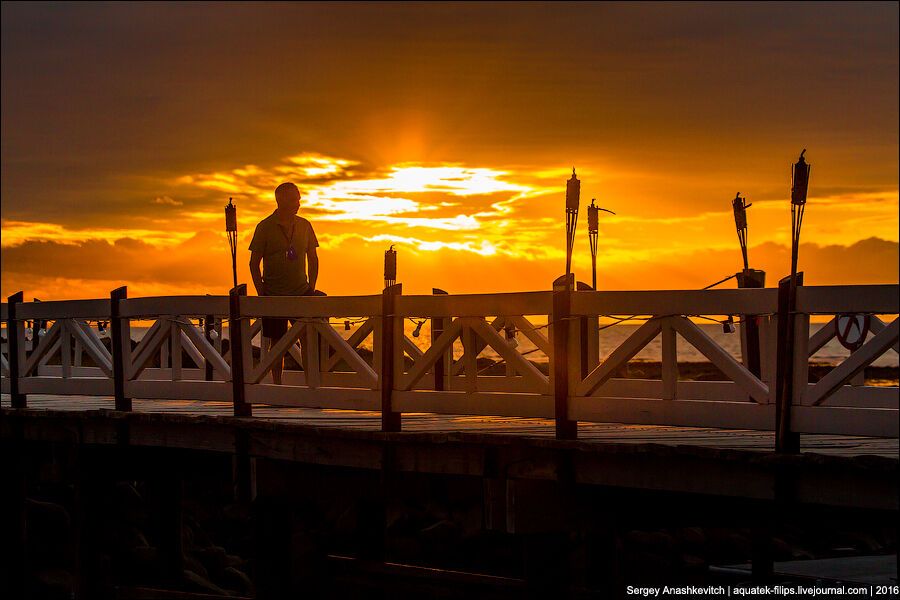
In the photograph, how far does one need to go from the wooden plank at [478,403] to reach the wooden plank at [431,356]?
Answer: 89mm

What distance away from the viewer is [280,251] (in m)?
13.5

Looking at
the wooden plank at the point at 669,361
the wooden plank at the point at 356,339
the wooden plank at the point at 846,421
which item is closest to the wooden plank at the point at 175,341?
the wooden plank at the point at 356,339

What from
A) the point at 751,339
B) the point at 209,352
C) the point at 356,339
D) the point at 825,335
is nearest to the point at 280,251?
the point at 356,339

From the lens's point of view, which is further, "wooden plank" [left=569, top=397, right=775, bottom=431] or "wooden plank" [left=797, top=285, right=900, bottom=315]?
"wooden plank" [left=569, top=397, right=775, bottom=431]

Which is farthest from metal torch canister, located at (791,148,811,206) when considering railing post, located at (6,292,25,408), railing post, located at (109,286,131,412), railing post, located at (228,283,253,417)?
railing post, located at (6,292,25,408)

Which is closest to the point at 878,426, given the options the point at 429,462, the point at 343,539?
the point at 429,462

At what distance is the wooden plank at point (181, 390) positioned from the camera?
1239 centimetres

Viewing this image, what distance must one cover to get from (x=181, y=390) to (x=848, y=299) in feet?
22.1

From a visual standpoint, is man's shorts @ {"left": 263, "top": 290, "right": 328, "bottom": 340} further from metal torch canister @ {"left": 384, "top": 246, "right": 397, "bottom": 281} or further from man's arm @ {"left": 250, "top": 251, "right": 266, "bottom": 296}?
metal torch canister @ {"left": 384, "top": 246, "right": 397, "bottom": 281}

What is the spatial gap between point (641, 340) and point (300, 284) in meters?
5.51

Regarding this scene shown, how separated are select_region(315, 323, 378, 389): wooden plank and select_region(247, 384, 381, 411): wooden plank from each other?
96 mm

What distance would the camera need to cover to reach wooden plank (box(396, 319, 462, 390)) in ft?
33.4

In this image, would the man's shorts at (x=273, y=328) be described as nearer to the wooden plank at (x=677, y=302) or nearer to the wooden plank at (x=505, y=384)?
the wooden plank at (x=505, y=384)

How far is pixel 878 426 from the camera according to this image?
8148mm
